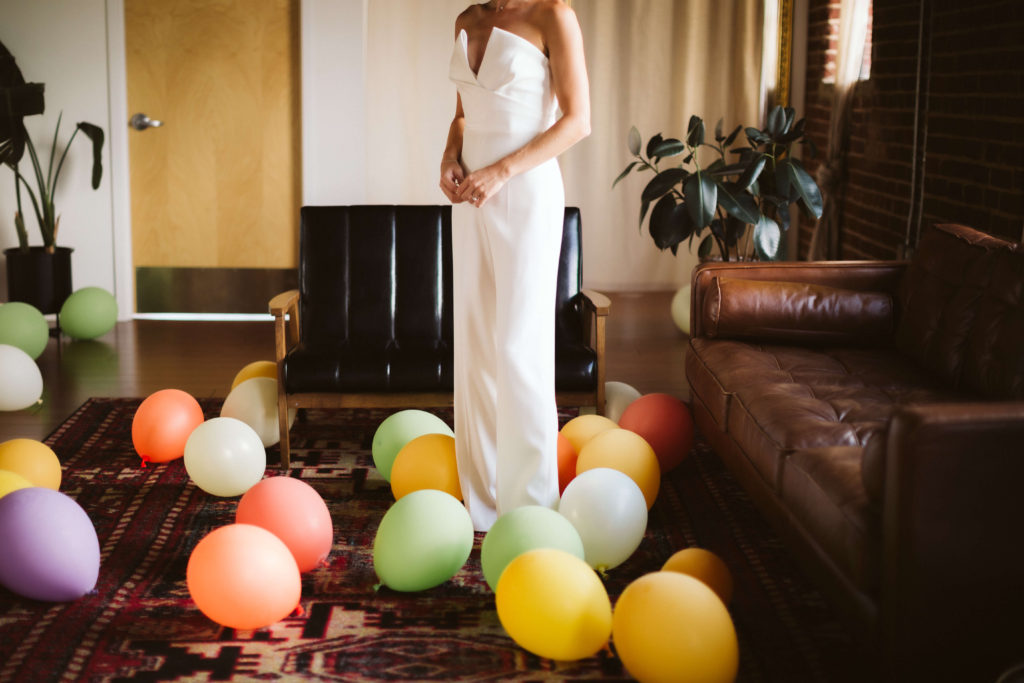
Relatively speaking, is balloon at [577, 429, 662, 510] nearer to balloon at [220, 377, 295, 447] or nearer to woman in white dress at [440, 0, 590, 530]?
woman in white dress at [440, 0, 590, 530]

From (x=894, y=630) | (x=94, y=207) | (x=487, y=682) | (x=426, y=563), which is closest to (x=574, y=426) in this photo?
(x=426, y=563)

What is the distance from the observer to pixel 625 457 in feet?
9.87

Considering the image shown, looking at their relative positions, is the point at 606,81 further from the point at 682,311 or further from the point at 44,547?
the point at 44,547

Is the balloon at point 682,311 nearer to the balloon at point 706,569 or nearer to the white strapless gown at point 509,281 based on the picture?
the white strapless gown at point 509,281

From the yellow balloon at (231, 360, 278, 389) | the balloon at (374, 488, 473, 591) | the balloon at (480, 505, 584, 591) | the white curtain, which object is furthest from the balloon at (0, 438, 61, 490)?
the white curtain

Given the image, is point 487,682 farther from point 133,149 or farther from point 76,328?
point 133,149

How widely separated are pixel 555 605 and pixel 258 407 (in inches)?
71.2

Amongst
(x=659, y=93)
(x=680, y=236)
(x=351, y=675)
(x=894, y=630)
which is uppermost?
(x=659, y=93)

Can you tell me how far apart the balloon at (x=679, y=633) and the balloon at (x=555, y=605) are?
0.10 metres

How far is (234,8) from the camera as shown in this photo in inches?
232

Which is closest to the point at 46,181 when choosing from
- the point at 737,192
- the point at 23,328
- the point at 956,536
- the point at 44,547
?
the point at 23,328

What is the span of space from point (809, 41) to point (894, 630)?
517 centimetres

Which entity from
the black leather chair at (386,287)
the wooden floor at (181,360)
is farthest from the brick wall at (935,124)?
the black leather chair at (386,287)

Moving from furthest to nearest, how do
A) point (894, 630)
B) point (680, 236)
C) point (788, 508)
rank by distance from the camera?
point (680, 236), point (788, 508), point (894, 630)
